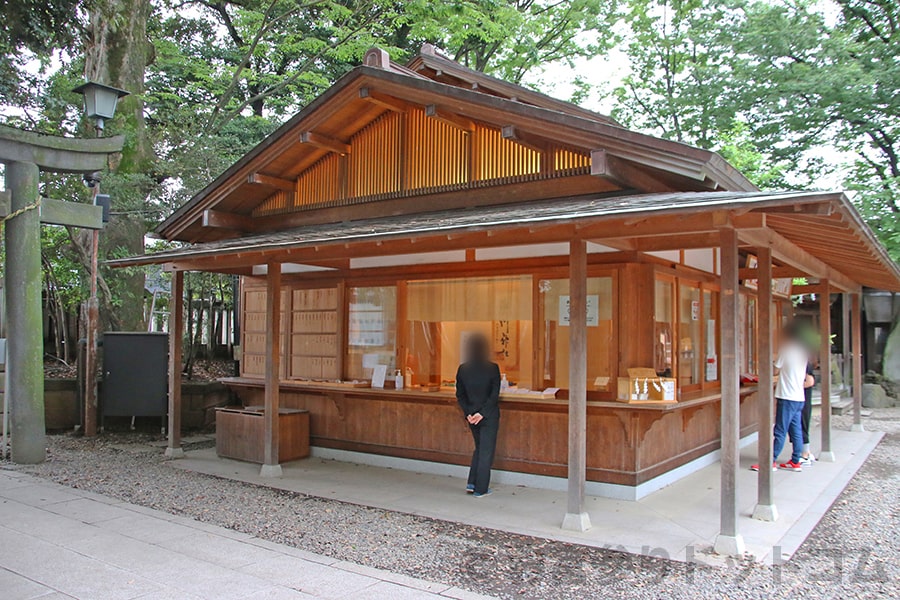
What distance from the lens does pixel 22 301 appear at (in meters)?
8.76

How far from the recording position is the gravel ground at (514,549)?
190 inches

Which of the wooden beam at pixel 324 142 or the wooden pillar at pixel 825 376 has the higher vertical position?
the wooden beam at pixel 324 142

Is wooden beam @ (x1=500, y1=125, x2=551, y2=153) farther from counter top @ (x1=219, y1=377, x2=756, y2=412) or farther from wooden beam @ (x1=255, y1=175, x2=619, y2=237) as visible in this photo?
counter top @ (x1=219, y1=377, x2=756, y2=412)

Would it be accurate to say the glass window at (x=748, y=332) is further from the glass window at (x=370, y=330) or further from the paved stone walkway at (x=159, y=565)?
the paved stone walkway at (x=159, y=565)

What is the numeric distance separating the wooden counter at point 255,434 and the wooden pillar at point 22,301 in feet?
8.03

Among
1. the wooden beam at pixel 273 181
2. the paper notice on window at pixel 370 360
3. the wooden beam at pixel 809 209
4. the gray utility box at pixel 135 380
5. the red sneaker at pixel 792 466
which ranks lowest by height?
the red sneaker at pixel 792 466

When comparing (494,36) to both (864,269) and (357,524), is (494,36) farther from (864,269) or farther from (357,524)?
(357,524)

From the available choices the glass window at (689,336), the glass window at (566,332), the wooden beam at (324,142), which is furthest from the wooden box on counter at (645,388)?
the wooden beam at (324,142)

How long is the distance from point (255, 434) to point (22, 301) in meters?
3.55

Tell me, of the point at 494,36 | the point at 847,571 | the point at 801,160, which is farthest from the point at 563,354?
the point at 801,160

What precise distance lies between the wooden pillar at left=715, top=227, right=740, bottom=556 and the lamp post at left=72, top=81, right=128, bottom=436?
8580 mm

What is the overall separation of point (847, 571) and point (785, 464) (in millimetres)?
4150

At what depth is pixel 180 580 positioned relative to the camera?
4781mm

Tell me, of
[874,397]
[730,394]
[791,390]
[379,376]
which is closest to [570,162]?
[730,394]
